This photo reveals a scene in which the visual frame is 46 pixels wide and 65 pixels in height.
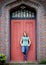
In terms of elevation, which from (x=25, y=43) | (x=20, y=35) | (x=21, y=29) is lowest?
(x=25, y=43)

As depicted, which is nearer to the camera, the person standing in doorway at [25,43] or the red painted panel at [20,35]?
the person standing in doorway at [25,43]

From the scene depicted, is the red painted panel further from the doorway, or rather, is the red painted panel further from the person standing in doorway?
the person standing in doorway

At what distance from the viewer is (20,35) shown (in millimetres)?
17438

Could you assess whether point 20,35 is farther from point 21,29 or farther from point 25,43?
point 25,43

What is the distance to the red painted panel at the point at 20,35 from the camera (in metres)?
17.4

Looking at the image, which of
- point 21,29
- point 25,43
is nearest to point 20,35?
point 21,29

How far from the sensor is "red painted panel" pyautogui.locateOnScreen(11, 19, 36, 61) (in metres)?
17.4

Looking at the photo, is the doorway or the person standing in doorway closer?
the person standing in doorway

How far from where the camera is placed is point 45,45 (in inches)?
666

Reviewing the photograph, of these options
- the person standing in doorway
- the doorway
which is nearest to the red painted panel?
the doorway

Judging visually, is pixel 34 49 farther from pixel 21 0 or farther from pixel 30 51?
pixel 21 0

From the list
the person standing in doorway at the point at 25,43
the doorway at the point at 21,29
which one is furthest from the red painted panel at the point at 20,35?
the person standing in doorway at the point at 25,43

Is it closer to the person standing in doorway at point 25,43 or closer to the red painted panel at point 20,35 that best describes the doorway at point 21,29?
the red painted panel at point 20,35

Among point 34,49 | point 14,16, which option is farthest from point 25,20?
point 34,49
